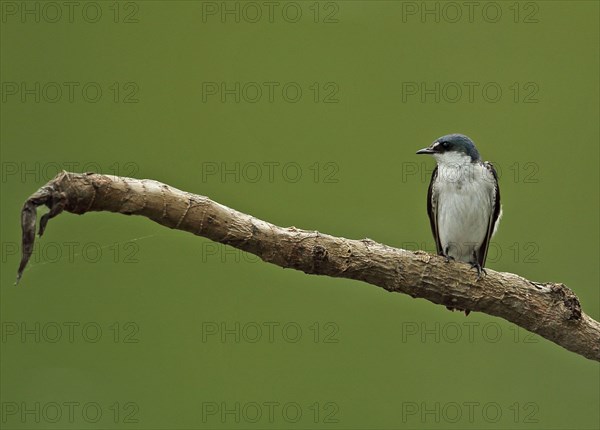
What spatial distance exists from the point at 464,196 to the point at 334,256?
4.32ft

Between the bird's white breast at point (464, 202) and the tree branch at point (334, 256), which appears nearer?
the tree branch at point (334, 256)

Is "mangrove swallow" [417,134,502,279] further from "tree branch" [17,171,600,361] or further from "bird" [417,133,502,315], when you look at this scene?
"tree branch" [17,171,600,361]

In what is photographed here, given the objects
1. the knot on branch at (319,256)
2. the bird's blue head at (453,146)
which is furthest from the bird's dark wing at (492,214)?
the knot on branch at (319,256)

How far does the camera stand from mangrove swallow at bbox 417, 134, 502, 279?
165 inches

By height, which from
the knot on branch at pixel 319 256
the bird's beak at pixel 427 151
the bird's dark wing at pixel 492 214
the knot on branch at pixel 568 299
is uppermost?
the bird's beak at pixel 427 151

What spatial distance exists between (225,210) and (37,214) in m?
0.71

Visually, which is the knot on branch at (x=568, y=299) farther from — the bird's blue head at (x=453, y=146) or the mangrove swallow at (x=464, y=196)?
the bird's blue head at (x=453, y=146)

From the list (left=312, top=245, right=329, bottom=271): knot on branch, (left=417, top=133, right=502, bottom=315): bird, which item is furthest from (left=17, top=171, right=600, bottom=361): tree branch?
(left=417, top=133, right=502, bottom=315): bird

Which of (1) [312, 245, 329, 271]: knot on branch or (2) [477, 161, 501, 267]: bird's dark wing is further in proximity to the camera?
(2) [477, 161, 501, 267]: bird's dark wing

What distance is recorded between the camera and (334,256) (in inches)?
124

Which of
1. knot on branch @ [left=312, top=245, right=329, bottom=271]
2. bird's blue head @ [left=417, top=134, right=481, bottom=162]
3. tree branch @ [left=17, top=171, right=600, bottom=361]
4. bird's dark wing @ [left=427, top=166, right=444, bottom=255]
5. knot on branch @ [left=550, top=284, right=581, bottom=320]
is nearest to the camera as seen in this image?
tree branch @ [left=17, top=171, right=600, bottom=361]

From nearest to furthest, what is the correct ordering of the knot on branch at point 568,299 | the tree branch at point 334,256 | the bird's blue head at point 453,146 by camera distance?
the tree branch at point 334,256 → the knot on branch at point 568,299 → the bird's blue head at point 453,146

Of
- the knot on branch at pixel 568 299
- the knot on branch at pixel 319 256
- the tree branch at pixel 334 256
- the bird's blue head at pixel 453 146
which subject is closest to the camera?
the tree branch at pixel 334 256

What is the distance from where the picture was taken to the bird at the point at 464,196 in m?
4.19
